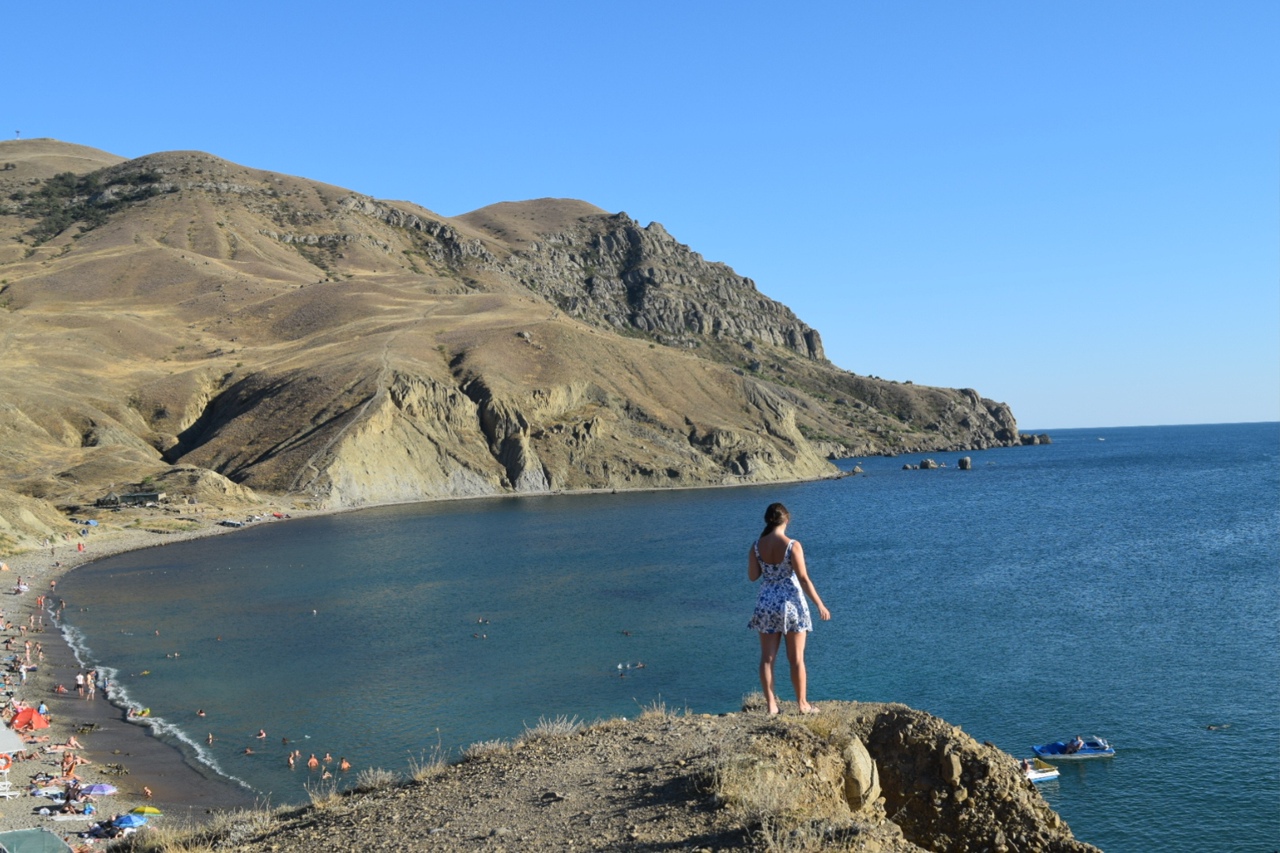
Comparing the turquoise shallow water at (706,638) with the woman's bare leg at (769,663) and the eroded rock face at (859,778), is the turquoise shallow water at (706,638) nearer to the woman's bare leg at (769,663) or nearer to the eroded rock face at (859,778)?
the woman's bare leg at (769,663)

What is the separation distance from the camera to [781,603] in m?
11.5

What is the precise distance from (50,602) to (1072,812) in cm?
5539

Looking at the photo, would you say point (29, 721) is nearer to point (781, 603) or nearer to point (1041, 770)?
point (781, 603)

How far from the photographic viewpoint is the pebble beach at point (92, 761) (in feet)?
84.2

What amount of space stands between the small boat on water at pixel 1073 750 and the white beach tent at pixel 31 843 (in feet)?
→ 85.0

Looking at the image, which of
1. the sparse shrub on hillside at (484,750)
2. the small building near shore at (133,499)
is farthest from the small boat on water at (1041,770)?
the small building near shore at (133,499)

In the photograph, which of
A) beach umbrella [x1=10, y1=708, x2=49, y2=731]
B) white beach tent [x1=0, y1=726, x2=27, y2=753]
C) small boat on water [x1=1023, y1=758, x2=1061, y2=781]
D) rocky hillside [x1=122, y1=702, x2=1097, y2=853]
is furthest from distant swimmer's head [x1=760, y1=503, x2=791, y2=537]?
beach umbrella [x1=10, y1=708, x2=49, y2=731]

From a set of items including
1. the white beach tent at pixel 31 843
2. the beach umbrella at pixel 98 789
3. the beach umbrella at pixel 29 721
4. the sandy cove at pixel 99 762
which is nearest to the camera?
the white beach tent at pixel 31 843

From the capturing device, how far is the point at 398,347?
473ft

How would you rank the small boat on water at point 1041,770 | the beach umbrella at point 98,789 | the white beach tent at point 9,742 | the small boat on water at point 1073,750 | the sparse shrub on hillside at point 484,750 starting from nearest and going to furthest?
1. the sparse shrub on hillside at point 484,750
2. the white beach tent at point 9,742
3. the beach umbrella at point 98,789
4. the small boat on water at point 1041,770
5. the small boat on water at point 1073,750

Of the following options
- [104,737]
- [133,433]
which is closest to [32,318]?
[133,433]

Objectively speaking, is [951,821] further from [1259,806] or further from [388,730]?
[388,730]

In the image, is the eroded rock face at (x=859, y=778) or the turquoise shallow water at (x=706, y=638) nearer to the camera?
the eroded rock face at (x=859, y=778)

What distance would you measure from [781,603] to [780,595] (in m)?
0.10
